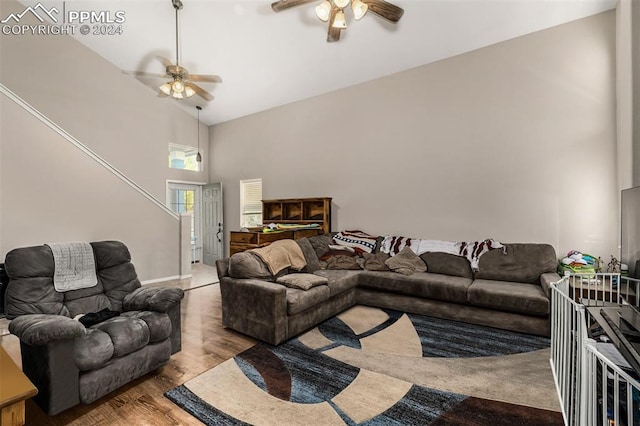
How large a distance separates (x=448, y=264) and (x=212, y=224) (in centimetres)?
575

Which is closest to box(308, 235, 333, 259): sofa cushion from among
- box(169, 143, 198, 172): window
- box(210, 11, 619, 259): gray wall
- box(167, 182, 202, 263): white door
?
box(210, 11, 619, 259): gray wall

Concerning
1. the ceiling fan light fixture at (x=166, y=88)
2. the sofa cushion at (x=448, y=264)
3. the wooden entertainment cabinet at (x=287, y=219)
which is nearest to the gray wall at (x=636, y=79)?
the sofa cushion at (x=448, y=264)

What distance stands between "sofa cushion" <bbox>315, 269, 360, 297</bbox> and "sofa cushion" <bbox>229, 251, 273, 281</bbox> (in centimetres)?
78

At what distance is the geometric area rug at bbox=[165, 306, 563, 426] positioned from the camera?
1826 millimetres

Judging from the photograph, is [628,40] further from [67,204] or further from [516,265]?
[67,204]

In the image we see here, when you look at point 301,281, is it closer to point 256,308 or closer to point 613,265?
point 256,308

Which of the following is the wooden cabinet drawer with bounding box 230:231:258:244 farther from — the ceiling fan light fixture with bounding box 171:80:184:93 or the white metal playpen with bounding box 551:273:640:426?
the white metal playpen with bounding box 551:273:640:426

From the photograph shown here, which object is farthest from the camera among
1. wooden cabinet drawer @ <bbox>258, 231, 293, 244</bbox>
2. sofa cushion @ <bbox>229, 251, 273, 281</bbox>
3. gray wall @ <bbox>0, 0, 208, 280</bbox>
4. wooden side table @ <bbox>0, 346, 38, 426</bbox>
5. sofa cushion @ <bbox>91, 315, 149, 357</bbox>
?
wooden cabinet drawer @ <bbox>258, 231, 293, 244</bbox>

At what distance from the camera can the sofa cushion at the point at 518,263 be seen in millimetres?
3455

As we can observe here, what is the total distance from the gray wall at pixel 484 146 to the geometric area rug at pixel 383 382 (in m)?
1.70

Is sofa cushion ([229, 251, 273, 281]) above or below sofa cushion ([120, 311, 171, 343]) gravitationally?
above

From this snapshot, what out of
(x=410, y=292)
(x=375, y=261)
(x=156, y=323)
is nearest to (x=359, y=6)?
(x=375, y=261)

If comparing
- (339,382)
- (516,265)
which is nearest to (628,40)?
(516,265)

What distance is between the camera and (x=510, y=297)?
3027 millimetres
